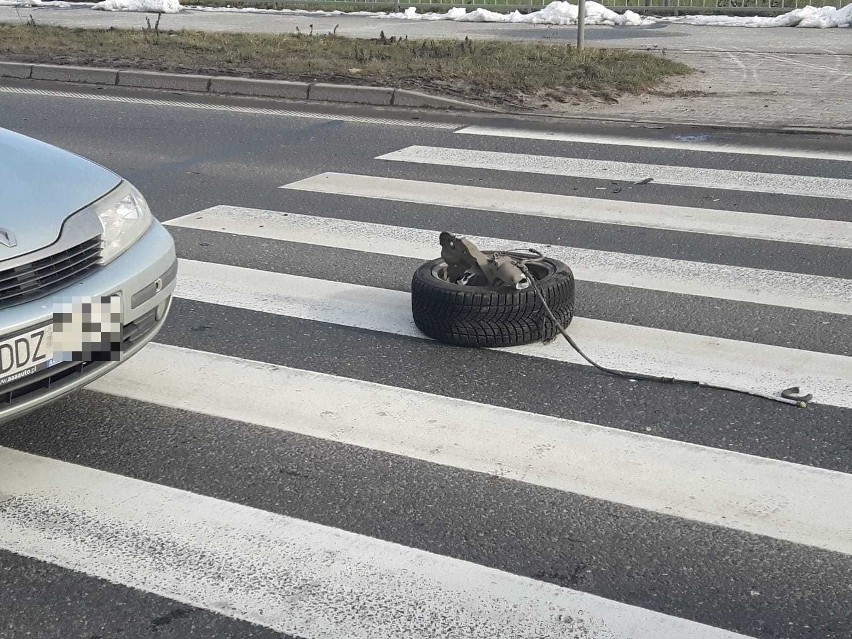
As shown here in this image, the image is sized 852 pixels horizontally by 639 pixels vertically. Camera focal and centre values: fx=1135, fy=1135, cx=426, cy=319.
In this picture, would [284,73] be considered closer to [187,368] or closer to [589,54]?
[589,54]

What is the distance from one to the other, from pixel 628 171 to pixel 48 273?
542cm

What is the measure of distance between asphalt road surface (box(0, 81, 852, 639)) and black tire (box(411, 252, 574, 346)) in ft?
0.30

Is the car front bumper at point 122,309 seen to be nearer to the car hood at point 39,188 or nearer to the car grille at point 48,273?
the car grille at point 48,273

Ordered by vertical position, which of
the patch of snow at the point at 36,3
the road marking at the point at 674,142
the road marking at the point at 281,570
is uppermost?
the patch of snow at the point at 36,3

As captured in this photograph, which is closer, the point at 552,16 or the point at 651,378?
the point at 651,378

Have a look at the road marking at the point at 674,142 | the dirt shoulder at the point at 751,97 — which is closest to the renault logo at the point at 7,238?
the road marking at the point at 674,142

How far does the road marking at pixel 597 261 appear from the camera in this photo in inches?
224

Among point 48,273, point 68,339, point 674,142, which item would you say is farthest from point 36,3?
point 68,339

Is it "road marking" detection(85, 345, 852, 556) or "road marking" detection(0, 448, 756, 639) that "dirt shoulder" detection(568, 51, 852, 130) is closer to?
"road marking" detection(85, 345, 852, 556)

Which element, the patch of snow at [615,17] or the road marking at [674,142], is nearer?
the road marking at [674,142]

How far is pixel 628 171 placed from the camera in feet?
27.3

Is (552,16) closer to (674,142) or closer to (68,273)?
(674,142)

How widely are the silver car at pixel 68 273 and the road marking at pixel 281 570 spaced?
0.39 meters

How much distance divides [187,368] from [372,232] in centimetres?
230
